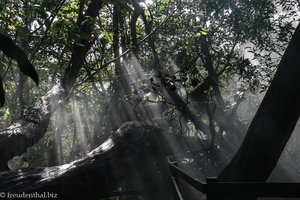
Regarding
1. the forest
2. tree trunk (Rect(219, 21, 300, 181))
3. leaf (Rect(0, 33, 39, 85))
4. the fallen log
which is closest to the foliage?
the forest

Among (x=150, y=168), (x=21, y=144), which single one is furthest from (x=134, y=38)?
(x=21, y=144)

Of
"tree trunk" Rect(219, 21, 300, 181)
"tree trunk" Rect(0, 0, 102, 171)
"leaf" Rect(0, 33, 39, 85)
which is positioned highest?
"tree trunk" Rect(0, 0, 102, 171)

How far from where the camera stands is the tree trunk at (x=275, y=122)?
275 centimetres

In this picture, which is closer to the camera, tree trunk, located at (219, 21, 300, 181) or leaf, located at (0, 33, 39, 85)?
leaf, located at (0, 33, 39, 85)

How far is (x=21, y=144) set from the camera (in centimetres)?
507

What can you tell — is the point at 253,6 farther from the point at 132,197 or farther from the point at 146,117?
the point at 132,197

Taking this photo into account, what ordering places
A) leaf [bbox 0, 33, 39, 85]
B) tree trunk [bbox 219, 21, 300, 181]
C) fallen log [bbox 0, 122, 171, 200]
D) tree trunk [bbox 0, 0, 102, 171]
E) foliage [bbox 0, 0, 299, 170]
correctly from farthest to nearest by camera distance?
foliage [bbox 0, 0, 299, 170]
tree trunk [bbox 0, 0, 102, 171]
fallen log [bbox 0, 122, 171, 200]
tree trunk [bbox 219, 21, 300, 181]
leaf [bbox 0, 33, 39, 85]

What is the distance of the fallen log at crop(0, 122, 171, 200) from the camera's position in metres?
3.72

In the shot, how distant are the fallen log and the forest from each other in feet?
0.07

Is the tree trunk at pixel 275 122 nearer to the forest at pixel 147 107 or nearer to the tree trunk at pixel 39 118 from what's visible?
the forest at pixel 147 107

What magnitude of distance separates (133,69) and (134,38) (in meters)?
1.20

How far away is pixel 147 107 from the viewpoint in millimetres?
9961

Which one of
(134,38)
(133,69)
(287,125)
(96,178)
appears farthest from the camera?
(133,69)

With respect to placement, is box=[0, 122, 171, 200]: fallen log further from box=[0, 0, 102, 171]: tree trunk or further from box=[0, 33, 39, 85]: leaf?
box=[0, 33, 39, 85]: leaf
